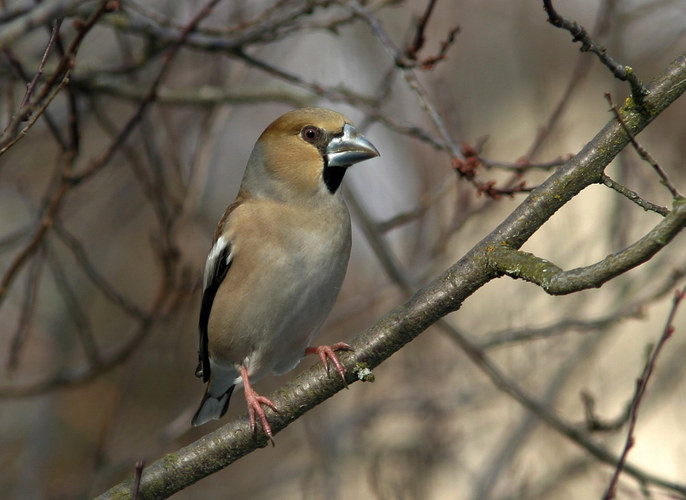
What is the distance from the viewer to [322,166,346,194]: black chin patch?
14.0ft

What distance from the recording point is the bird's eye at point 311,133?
14.2 feet

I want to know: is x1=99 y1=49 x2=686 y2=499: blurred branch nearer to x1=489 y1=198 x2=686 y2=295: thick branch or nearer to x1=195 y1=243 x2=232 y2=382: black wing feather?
x1=489 y1=198 x2=686 y2=295: thick branch

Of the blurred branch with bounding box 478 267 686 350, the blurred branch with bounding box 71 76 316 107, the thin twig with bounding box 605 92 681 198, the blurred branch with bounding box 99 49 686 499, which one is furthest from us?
the blurred branch with bounding box 71 76 316 107

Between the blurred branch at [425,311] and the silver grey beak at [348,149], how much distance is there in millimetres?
1213

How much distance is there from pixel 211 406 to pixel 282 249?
52.6 inches

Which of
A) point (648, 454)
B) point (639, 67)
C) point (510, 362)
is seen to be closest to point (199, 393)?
point (510, 362)

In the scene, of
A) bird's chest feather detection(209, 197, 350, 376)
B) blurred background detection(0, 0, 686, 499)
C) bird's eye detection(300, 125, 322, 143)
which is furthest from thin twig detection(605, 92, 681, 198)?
bird's eye detection(300, 125, 322, 143)

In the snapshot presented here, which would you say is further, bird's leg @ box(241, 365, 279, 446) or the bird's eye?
the bird's eye

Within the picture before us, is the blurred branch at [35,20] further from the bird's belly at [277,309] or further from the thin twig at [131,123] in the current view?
the bird's belly at [277,309]

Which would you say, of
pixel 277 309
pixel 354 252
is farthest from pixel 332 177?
pixel 354 252

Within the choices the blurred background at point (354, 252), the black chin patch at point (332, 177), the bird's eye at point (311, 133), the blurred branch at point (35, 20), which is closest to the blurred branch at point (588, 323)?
the blurred background at point (354, 252)

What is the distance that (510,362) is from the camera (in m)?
6.78

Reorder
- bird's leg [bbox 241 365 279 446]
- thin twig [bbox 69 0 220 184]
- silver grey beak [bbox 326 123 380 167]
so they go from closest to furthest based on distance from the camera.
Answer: bird's leg [bbox 241 365 279 446] < thin twig [bbox 69 0 220 184] < silver grey beak [bbox 326 123 380 167]

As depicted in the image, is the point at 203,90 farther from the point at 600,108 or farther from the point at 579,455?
the point at 600,108
